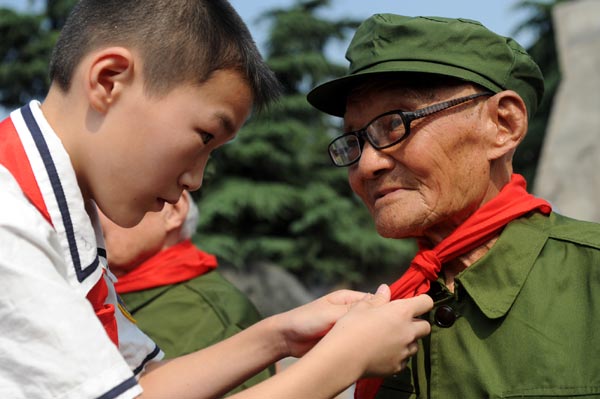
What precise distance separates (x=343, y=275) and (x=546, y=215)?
12666mm

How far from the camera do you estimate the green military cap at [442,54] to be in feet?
6.69

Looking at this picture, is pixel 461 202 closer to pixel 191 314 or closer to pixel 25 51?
pixel 191 314

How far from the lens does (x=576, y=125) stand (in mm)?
11500

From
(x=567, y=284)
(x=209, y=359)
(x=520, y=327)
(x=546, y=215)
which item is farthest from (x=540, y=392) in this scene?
(x=209, y=359)

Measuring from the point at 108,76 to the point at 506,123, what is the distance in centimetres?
111

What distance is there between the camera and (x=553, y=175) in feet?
37.1

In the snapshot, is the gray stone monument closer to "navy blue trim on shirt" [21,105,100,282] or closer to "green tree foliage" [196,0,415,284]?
"green tree foliage" [196,0,415,284]

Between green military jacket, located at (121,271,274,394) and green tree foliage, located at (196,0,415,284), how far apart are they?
9.41 m

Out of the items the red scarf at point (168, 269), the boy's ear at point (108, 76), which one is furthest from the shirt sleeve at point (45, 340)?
the red scarf at point (168, 269)

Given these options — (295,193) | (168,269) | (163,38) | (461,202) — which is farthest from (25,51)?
(461,202)


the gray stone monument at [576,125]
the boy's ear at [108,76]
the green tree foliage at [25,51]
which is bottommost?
the gray stone monument at [576,125]

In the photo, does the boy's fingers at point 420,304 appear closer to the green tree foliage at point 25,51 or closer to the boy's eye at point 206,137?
the boy's eye at point 206,137

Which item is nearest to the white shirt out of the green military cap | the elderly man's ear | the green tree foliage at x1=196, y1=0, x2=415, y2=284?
the green military cap

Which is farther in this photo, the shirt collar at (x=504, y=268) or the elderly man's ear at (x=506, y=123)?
the elderly man's ear at (x=506, y=123)
